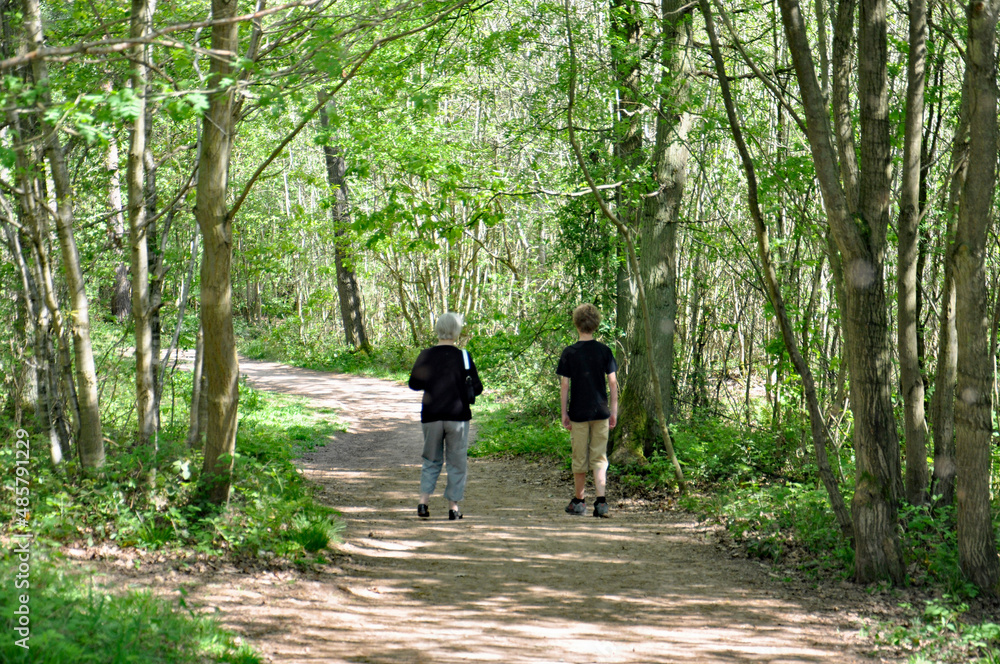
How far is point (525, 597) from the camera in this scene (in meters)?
5.04

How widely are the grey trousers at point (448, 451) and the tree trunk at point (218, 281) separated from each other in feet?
5.93

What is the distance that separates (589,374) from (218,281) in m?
3.46

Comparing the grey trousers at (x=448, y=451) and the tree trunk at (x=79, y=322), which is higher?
→ the tree trunk at (x=79, y=322)

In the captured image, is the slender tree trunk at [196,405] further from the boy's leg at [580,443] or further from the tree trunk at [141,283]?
the boy's leg at [580,443]

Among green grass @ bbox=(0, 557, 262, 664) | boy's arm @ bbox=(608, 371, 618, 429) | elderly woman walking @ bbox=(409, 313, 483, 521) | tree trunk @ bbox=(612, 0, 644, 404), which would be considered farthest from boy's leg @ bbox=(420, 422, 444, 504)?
tree trunk @ bbox=(612, 0, 644, 404)

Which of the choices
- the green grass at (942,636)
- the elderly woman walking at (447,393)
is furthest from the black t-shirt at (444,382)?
the green grass at (942,636)

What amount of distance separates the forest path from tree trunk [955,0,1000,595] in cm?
115

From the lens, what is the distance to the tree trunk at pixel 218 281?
18.1 feet

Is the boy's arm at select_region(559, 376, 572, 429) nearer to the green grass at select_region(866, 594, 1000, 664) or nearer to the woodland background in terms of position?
the woodland background

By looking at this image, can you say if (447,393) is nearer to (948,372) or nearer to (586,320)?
(586,320)

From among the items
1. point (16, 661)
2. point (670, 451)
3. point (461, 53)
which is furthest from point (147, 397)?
point (461, 53)

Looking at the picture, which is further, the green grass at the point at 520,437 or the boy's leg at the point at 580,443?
the green grass at the point at 520,437

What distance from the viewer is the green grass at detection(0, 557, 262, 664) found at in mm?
3018

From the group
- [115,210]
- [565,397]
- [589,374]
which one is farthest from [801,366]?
[115,210]
